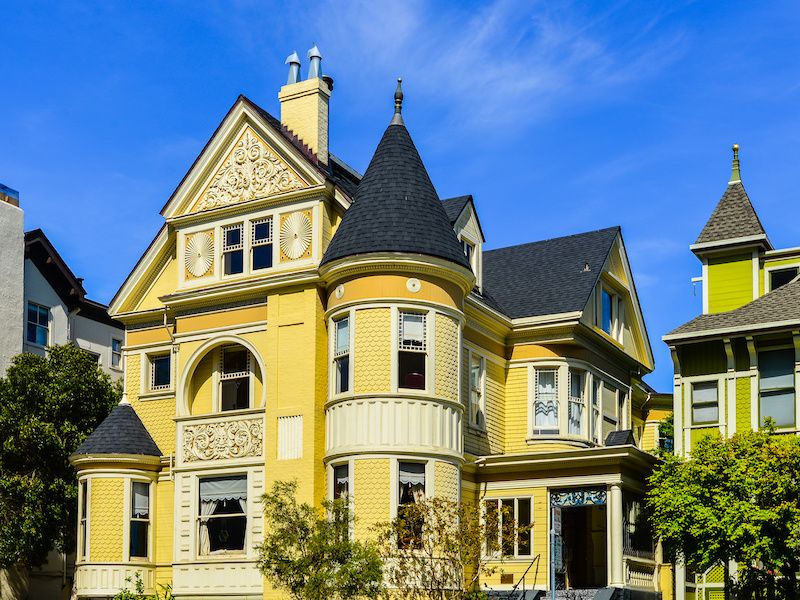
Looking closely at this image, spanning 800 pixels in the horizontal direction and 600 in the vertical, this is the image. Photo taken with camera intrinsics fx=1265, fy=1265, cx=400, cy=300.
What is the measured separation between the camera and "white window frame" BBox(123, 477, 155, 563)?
3500cm

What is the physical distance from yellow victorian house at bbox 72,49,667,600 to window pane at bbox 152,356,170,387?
93 mm

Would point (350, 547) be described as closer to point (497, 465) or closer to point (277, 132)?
point (497, 465)

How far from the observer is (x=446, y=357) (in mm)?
32719

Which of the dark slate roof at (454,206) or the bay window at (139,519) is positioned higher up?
the dark slate roof at (454,206)

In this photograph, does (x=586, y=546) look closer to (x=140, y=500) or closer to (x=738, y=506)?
(x=738, y=506)

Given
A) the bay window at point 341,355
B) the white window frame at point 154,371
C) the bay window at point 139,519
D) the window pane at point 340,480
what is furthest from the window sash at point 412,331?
the bay window at point 139,519

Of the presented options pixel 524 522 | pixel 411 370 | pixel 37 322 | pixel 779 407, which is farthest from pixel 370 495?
pixel 37 322

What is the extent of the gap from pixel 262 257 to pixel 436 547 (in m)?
10.0

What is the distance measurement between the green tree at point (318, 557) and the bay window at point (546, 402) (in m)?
9.43

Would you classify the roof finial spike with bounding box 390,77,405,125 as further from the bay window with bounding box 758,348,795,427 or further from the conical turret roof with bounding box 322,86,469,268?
the bay window with bounding box 758,348,795,427

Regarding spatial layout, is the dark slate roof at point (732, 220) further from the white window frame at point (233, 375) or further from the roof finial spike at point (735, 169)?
the white window frame at point (233, 375)

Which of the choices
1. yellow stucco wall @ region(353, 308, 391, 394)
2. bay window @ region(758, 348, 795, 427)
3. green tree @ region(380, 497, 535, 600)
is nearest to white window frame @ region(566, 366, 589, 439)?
bay window @ region(758, 348, 795, 427)

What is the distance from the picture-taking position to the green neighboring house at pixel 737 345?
33219 mm

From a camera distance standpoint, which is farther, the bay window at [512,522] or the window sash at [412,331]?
the window sash at [412,331]
